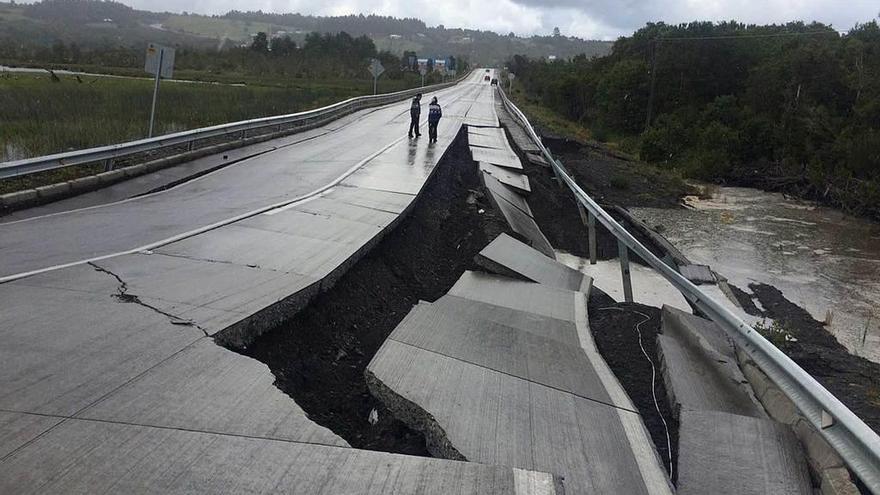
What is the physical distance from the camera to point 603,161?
30656 millimetres

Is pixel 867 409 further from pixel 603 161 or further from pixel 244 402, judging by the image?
pixel 603 161

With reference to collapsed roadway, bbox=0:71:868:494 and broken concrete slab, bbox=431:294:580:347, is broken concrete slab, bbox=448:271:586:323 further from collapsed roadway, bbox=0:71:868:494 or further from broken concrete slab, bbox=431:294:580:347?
broken concrete slab, bbox=431:294:580:347

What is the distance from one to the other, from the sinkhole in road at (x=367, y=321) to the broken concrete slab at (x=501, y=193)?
2.08ft

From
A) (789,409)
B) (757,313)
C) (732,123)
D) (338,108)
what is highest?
(732,123)

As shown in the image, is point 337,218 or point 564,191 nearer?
point 337,218

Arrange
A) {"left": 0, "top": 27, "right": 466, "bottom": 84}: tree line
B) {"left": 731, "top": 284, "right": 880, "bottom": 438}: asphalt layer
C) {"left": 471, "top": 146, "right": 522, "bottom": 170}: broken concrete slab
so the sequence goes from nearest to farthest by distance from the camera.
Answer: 1. {"left": 731, "top": 284, "right": 880, "bottom": 438}: asphalt layer
2. {"left": 471, "top": 146, "right": 522, "bottom": 170}: broken concrete slab
3. {"left": 0, "top": 27, "right": 466, "bottom": 84}: tree line

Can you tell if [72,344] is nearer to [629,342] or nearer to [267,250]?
[267,250]

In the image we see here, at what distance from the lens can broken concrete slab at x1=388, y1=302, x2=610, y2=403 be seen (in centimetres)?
528

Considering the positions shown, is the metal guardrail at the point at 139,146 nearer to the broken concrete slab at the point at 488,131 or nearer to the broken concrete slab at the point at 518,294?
the broken concrete slab at the point at 488,131

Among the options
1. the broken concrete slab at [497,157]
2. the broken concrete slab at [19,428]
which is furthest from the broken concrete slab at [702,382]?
the broken concrete slab at [497,157]

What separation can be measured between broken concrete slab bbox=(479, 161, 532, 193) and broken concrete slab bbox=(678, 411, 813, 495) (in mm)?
13009

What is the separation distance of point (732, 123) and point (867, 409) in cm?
4053

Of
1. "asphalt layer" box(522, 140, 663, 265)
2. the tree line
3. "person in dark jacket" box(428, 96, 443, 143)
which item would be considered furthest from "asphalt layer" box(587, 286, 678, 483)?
the tree line

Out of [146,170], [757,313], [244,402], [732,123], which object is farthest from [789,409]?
[732,123]
